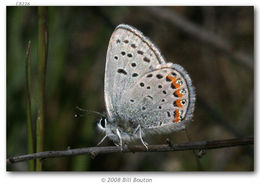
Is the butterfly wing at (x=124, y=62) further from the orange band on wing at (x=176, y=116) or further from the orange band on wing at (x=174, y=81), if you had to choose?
the orange band on wing at (x=176, y=116)

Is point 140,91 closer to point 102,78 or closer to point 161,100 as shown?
point 161,100

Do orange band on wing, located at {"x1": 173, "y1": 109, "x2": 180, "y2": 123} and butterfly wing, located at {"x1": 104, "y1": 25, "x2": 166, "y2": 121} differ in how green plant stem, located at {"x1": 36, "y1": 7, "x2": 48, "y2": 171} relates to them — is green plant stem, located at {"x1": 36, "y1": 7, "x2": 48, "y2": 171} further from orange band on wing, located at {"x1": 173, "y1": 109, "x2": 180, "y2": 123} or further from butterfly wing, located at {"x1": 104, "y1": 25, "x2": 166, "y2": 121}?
orange band on wing, located at {"x1": 173, "y1": 109, "x2": 180, "y2": 123}

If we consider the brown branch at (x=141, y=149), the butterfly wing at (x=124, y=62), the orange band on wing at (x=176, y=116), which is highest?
the butterfly wing at (x=124, y=62)

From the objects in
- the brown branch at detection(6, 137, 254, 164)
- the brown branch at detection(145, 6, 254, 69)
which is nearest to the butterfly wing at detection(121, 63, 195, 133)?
the brown branch at detection(6, 137, 254, 164)

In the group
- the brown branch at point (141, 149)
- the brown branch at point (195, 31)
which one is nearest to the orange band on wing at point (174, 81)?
the brown branch at point (141, 149)

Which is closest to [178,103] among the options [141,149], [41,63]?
[141,149]

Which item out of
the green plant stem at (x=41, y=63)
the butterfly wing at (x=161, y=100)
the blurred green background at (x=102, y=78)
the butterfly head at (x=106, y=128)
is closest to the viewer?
the green plant stem at (x=41, y=63)
